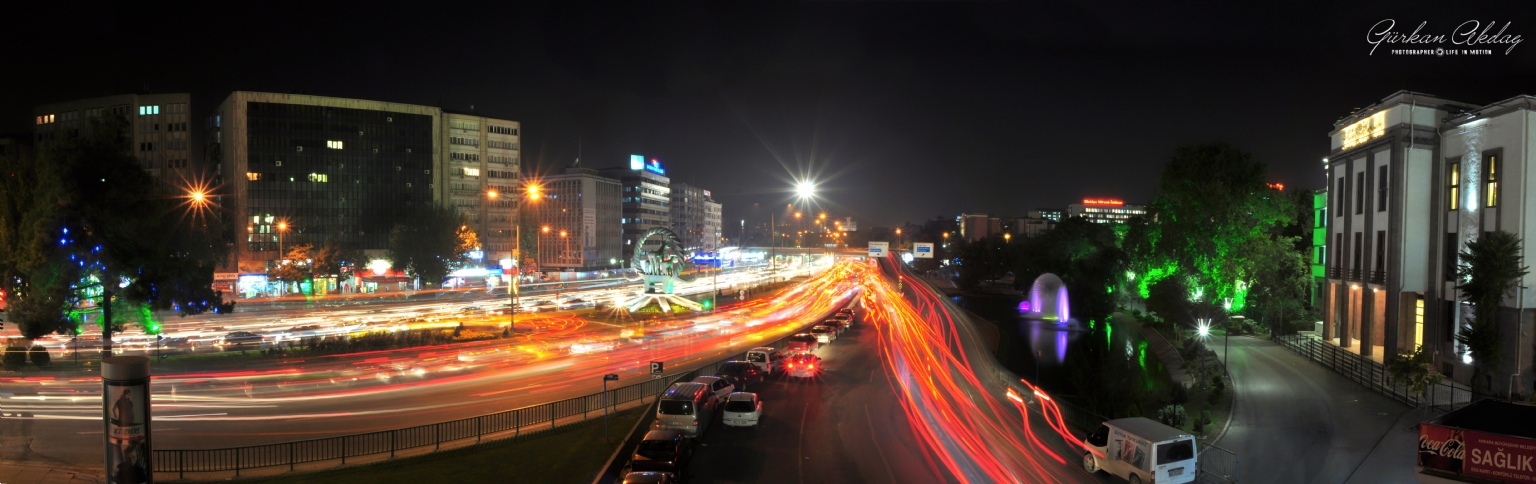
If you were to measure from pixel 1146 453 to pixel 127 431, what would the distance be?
18247 millimetres

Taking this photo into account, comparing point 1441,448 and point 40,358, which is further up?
point 1441,448

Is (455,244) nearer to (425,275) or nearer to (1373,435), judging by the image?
(425,275)

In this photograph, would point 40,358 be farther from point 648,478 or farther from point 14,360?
point 648,478

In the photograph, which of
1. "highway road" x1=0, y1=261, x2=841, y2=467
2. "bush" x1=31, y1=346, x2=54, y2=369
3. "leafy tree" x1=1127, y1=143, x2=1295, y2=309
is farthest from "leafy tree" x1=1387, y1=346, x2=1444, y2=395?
"bush" x1=31, y1=346, x2=54, y2=369

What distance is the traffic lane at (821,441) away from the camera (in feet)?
53.8

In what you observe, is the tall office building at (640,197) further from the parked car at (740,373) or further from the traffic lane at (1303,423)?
the traffic lane at (1303,423)

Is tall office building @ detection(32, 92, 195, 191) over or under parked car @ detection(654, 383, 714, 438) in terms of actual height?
over

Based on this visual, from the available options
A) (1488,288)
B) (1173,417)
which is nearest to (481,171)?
(1173,417)

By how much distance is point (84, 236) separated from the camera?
2628 centimetres

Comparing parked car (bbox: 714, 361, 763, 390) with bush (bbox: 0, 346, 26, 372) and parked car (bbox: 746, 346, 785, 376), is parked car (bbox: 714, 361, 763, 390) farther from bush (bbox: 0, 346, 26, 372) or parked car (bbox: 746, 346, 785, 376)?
bush (bbox: 0, 346, 26, 372)

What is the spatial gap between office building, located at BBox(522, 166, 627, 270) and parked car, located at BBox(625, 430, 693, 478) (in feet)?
333

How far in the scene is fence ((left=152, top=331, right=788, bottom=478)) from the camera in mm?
15234

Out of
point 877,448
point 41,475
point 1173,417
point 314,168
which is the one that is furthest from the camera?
point 314,168

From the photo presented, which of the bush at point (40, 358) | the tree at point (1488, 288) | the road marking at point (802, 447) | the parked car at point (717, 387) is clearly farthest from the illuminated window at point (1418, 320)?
the bush at point (40, 358)
